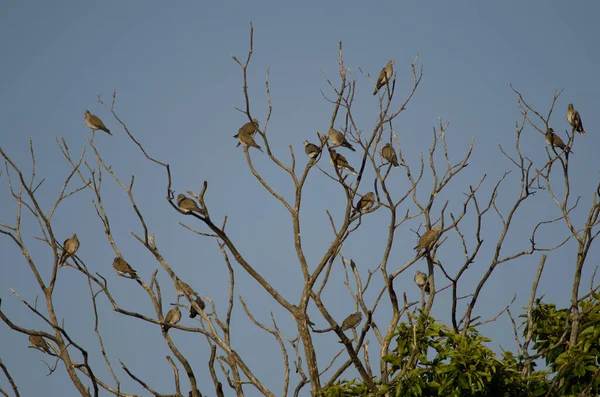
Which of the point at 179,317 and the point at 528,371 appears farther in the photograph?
the point at 179,317

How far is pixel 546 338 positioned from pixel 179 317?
24.2 feet

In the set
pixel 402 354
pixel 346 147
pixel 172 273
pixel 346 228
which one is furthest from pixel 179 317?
pixel 402 354

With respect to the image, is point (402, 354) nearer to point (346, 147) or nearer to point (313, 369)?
point (313, 369)

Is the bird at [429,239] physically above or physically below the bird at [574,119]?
below

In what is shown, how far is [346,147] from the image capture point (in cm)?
1340

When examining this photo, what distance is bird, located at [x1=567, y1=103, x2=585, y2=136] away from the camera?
1347cm

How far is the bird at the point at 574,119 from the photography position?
13.5 meters

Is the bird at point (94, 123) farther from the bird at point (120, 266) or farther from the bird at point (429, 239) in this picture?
the bird at point (429, 239)

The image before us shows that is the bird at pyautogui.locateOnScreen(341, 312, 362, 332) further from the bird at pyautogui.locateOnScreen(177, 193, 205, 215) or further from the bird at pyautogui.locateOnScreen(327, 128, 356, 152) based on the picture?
the bird at pyautogui.locateOnScreen(177, 193, 205, 215)

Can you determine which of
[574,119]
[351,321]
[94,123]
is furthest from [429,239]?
[94,123]

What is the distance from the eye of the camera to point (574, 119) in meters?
13.5

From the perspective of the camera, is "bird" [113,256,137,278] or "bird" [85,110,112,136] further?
"bird" [85,110,112,136]

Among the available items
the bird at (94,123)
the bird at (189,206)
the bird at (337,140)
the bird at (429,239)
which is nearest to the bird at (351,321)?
the bird at (337,140)

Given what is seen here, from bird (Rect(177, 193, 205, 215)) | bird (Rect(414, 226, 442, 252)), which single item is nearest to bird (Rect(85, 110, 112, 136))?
bird (Rect(177, 193, 205, 215))
